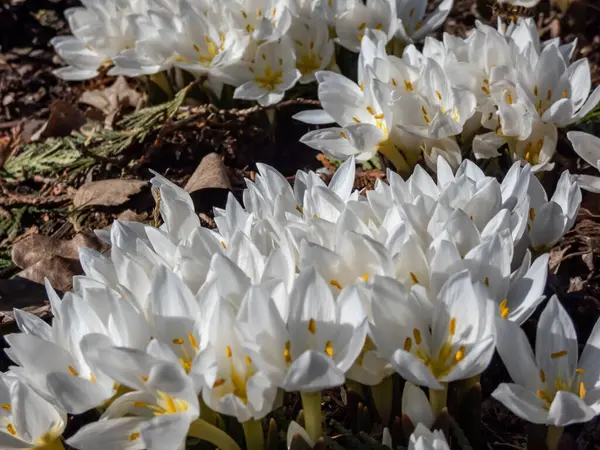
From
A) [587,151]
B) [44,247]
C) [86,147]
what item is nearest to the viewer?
[587,151]

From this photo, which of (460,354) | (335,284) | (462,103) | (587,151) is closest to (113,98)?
(462,103)

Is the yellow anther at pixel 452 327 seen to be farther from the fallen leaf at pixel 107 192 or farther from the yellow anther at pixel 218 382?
the fallen leaf at pixel 107 192

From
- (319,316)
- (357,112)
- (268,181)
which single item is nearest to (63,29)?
(357,112)

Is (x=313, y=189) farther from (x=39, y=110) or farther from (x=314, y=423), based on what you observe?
(x=39, y=110)

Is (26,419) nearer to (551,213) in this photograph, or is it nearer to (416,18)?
(551,213)

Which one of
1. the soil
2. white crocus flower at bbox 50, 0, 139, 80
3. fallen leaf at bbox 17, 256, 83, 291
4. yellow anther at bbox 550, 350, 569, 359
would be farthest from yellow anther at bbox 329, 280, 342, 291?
white crocus flower at bbox 50, 0, 139, 80

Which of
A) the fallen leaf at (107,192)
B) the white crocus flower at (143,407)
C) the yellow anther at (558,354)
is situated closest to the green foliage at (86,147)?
the fallen leaf at (107,192)
